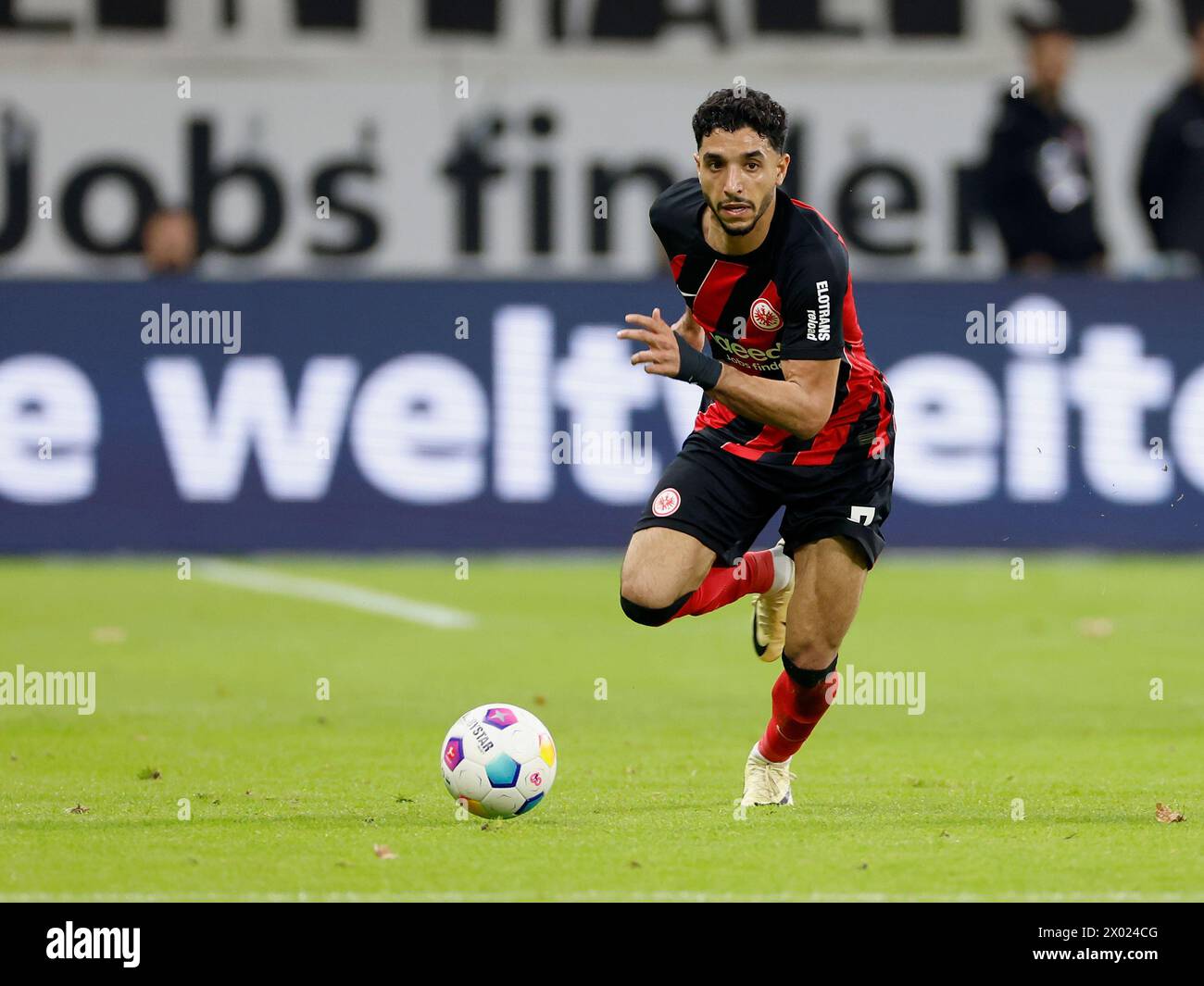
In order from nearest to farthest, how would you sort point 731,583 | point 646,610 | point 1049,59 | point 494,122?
point 646,610
point 731,583
point 1049,59
point 494,122

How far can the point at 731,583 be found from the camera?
8.17m

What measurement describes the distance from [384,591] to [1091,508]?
190 inches

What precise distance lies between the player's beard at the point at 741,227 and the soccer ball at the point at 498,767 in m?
1.80

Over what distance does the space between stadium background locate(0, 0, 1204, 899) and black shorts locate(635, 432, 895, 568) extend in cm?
94

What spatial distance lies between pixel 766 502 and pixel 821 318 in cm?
97

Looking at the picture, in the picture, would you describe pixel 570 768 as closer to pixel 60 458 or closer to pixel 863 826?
pixel 863 826

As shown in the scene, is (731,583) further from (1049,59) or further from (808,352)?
(1049,59)

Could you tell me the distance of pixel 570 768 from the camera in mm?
8562

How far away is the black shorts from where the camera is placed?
26.2 feet

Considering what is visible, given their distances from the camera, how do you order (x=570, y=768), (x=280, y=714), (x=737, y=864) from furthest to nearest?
1. (x=280, y=714)
2. (x=570, y=768)
3. (x=737, y=864)

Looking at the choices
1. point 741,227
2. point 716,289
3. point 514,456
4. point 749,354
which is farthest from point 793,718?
point 514,456

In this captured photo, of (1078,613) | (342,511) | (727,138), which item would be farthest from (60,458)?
(727,138)

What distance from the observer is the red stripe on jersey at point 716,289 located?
762 centimetres

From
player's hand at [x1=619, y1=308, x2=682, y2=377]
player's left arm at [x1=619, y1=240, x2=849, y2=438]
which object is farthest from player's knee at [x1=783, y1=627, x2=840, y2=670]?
player's hand at [x1=619, y1=308, x2=682, y2=377]
